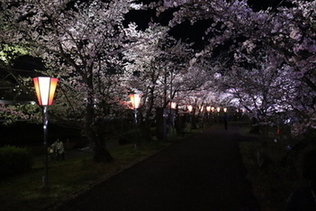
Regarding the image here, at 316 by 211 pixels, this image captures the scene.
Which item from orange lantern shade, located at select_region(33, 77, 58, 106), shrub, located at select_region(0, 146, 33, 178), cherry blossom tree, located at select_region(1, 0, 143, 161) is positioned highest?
cherry blossom tree, located at select_region(1, 0, 143, 161)

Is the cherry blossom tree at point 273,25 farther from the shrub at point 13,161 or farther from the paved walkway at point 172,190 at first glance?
the shrub at point 13,161

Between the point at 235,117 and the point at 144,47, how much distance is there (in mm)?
64210

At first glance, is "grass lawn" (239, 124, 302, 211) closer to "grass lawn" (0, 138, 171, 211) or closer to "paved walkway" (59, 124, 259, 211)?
"paved walkway" (59, 124, 259, 211)

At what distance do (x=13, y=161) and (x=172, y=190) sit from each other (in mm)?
6752

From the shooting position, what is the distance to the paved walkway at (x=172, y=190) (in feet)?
19.0

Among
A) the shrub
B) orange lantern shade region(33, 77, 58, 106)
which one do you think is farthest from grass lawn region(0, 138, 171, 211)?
orange lantern shade region(33, 77, 58, 106)

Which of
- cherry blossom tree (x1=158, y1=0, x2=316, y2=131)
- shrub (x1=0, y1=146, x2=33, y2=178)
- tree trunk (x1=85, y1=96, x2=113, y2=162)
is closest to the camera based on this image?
cherry blossom tree (x1=158, y1=0, x2=316, y2=131)

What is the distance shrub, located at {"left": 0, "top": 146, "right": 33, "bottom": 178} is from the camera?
9.55 m

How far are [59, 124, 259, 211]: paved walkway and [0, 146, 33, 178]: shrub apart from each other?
4288 millimetres

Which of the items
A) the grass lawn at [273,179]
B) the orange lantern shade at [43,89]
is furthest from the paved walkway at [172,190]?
the orange lantern shade at [43,89]

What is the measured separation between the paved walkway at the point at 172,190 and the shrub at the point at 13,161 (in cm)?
429

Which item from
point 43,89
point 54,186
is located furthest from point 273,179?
point 43,89

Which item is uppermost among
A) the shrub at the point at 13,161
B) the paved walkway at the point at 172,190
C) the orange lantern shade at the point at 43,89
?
the orange lantern shade at the point at 43,89

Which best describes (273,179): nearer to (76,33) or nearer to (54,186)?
(54,186)
